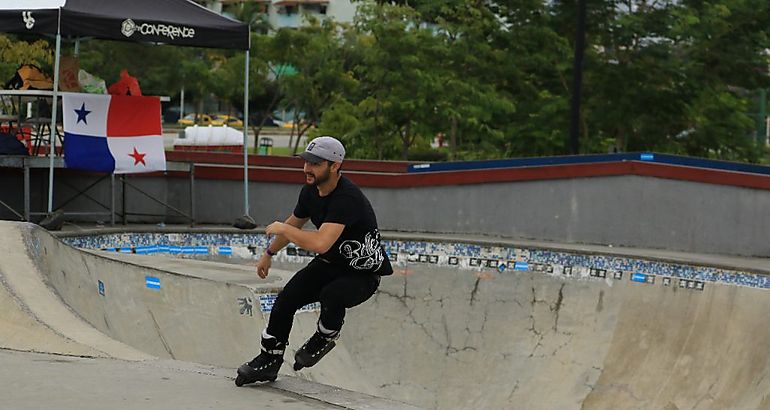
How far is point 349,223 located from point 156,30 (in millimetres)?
8384

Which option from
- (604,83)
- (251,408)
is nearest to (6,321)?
(251,408)

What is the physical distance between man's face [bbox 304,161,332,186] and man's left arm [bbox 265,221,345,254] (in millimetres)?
259

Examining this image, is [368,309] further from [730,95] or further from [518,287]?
[730,95]

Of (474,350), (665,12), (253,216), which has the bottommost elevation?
(474,350)

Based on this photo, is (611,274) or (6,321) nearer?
(6,321)

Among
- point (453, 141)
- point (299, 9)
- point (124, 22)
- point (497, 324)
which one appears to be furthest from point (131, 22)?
point (299, 9)

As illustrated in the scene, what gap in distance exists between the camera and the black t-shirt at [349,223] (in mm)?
6371

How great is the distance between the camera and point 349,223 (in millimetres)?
6352

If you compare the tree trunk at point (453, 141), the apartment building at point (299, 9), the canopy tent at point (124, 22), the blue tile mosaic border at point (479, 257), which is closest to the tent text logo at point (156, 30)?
the canopy tent at point (124, 22)

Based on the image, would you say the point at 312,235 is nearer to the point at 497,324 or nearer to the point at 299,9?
the point at 497,324

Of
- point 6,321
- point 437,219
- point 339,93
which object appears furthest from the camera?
point 339,93

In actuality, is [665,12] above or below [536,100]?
above

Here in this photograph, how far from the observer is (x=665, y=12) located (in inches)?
983

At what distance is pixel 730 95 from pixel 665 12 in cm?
273
